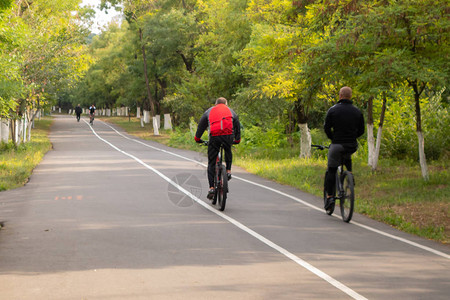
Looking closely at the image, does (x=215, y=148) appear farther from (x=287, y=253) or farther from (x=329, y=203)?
(x=287, y=253)

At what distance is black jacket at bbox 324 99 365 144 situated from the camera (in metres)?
10.2

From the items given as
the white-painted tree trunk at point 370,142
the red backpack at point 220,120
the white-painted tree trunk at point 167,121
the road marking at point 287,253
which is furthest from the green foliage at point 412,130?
the white-painted tree trunk at point 167,121

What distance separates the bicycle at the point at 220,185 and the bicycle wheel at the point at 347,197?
→ 6.98 feet

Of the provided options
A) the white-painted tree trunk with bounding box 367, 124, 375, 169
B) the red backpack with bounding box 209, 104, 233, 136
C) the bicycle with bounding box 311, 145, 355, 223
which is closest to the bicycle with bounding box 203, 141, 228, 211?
the red backpack with bounding box 209, 104, 233, 136

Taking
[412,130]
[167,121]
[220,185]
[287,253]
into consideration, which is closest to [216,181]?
[220,185]

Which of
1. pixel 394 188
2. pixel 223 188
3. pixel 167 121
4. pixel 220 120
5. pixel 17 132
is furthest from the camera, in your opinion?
pixel 167 121

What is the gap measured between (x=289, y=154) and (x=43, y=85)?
13.2 m

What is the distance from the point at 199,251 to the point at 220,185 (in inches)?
137

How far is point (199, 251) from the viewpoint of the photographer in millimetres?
7641

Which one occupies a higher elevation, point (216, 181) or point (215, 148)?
point (215, 148)

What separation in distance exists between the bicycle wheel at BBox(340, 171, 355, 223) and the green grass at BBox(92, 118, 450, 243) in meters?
0.95

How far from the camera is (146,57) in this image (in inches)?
2100

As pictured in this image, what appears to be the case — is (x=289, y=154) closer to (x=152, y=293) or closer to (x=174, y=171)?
(x=174, y=171)

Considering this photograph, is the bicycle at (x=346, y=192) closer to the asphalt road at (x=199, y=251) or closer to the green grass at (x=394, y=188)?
the asphalt road at (x=199, y=251)
